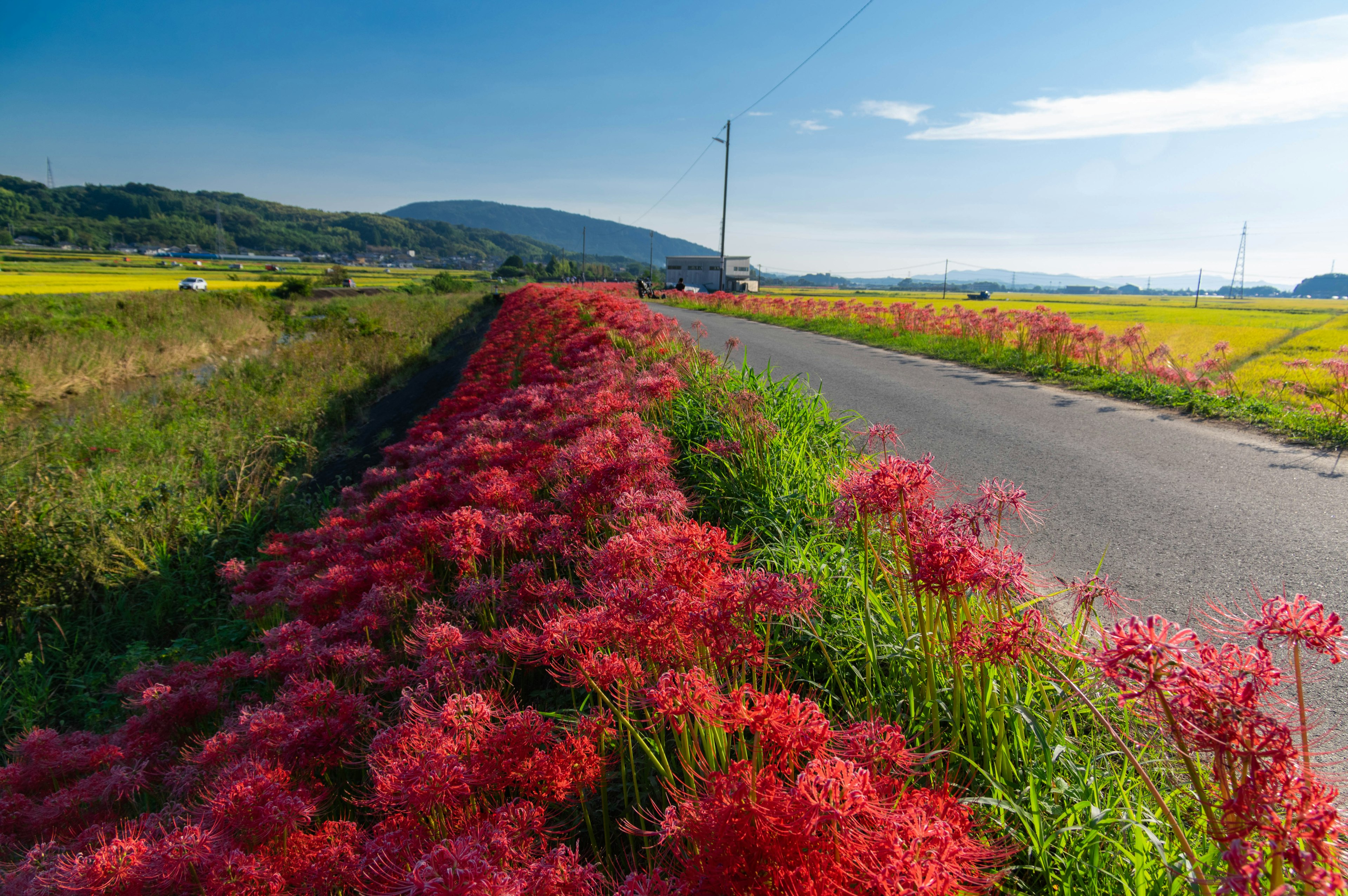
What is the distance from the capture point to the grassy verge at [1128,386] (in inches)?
253

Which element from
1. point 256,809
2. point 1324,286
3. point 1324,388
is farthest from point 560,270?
point 1324,286

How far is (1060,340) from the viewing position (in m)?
10.9

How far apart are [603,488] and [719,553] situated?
118 centimetres

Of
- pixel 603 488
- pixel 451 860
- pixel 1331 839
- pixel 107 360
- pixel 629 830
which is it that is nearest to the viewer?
pixel 1331 839

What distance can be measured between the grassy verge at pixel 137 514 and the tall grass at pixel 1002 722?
428 cm

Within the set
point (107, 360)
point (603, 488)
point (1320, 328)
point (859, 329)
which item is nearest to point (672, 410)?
point (603, 488)

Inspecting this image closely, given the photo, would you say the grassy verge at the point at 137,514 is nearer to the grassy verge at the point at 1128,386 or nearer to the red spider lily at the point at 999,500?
the red spider lily at the point at 999,500

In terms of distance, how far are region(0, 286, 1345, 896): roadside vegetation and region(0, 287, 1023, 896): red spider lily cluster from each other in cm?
1

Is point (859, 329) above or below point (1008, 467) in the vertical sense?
above

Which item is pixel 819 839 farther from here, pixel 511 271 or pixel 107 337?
pixel 511 271

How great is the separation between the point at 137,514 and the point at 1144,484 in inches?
378

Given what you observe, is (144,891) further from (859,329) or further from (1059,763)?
(859,329)

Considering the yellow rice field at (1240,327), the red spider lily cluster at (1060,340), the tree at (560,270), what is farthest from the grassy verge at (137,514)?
the tree at (560,270)

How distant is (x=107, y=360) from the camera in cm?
1620
